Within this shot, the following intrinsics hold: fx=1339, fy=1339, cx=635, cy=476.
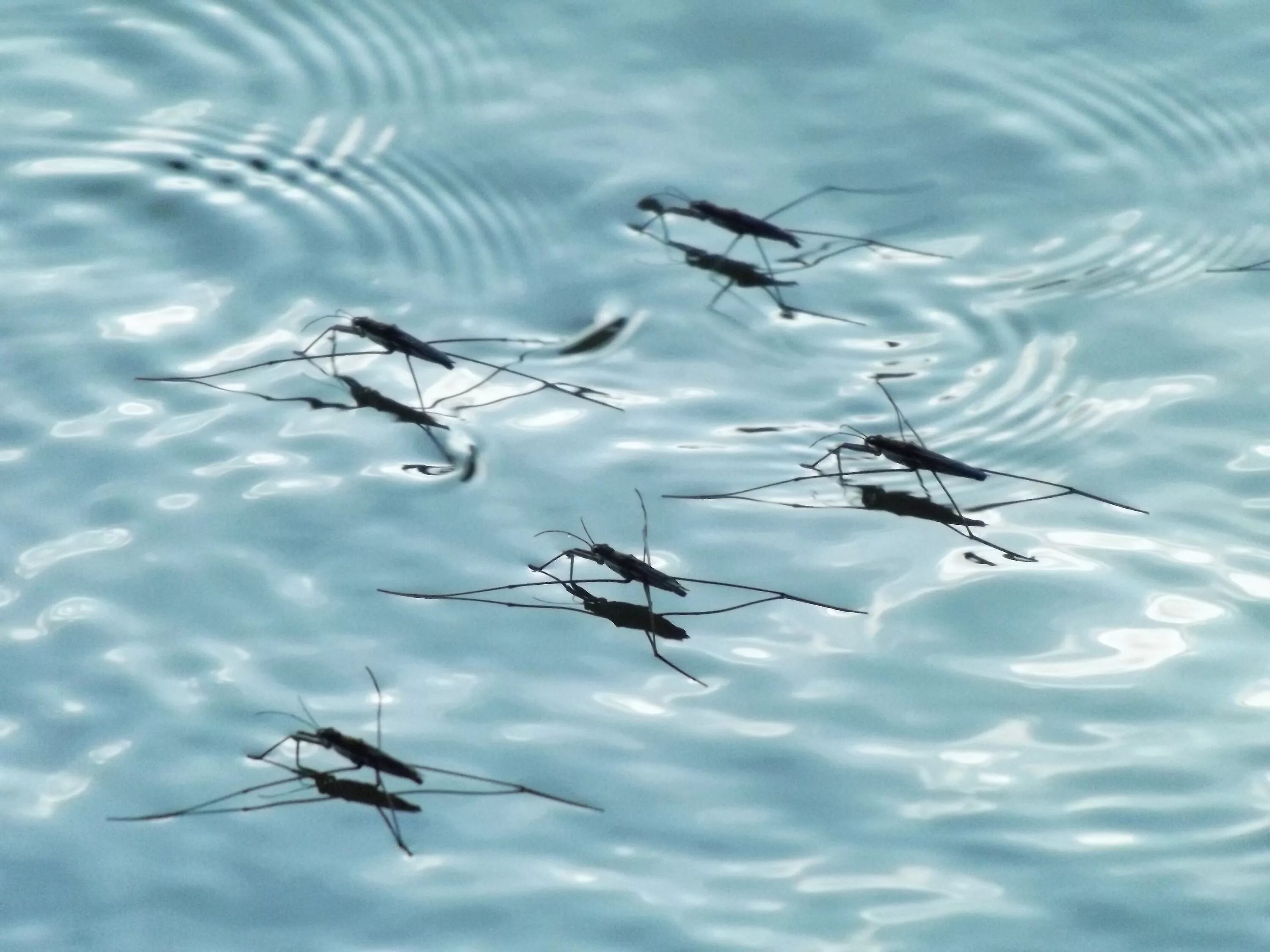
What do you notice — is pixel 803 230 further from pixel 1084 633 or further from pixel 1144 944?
pixel 1144 944

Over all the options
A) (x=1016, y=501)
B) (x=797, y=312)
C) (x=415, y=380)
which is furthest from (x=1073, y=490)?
(x=415, y=380)

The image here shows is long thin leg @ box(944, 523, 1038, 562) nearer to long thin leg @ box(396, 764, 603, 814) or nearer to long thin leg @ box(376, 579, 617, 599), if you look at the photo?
long thin leg @ box(376, 579, 617, 599)

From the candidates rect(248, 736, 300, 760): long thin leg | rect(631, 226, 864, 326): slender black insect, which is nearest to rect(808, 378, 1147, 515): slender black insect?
rect(631, 226, 864, 326): slender black insect

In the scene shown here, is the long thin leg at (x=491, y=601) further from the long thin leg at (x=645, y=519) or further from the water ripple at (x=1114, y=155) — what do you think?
the water ripple at (x=1114, y=155)

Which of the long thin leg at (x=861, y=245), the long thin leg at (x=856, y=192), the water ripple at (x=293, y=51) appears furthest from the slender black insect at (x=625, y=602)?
the water ripple at (x=293, y=51)

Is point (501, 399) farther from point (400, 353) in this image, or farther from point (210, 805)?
point (210, 805)
